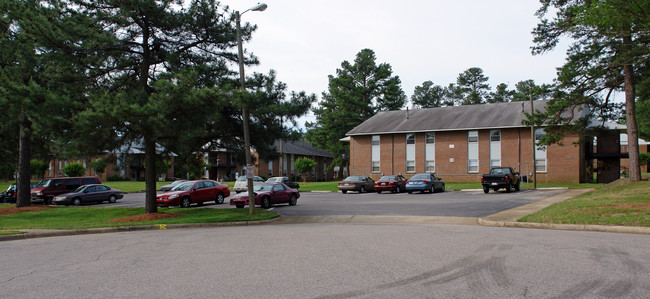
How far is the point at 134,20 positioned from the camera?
17625 millimetres

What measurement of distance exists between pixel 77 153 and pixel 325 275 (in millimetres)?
12564

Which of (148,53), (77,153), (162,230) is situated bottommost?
(162,230)

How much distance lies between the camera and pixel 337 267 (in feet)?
25.0

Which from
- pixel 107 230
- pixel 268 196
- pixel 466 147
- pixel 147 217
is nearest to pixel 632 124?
pixel 466 147

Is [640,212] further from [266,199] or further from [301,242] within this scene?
[266,199]

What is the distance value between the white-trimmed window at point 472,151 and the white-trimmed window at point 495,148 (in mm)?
1445

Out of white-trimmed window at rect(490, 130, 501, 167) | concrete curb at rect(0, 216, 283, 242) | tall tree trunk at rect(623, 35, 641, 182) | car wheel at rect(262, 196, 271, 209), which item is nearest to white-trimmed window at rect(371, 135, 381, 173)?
white-trimmed window at rect(490, 130, 501, 167)

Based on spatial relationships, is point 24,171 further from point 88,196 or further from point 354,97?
point 354,97

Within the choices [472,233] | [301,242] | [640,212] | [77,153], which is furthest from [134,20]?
[640,212]

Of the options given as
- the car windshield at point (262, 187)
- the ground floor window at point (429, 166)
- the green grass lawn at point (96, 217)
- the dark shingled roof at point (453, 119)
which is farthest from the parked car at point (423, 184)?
the green grass lawn at point (96, 217)

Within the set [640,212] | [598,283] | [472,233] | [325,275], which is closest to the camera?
[598,283]

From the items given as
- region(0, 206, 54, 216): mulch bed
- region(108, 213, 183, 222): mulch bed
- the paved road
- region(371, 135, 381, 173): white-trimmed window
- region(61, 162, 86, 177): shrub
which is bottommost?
region(0, 206, 54, 216): mulch bed

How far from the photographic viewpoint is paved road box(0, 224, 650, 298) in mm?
6109

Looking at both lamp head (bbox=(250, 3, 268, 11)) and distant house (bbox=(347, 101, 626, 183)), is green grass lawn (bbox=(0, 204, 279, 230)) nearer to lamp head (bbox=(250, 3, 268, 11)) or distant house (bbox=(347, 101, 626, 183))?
lamp head (bbox=(250, 3, 268, 11))
